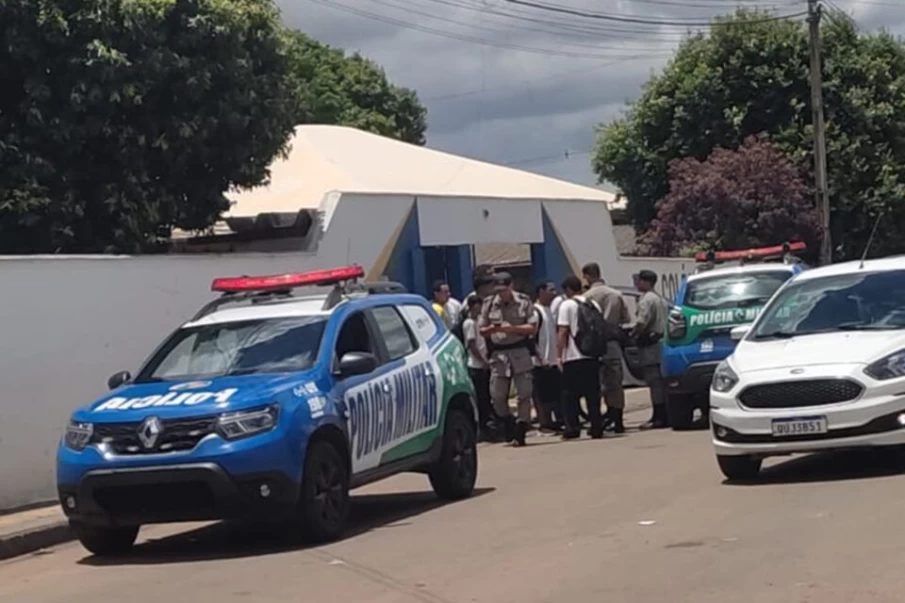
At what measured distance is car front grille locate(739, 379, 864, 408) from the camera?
12242 millimetres

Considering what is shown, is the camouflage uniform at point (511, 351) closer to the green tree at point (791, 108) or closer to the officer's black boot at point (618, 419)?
the officer's black boot at point (618, 419)

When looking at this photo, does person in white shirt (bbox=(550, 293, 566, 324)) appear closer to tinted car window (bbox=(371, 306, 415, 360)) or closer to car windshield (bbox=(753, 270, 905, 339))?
car windshield (bbox=(753, 270, 905, 339))

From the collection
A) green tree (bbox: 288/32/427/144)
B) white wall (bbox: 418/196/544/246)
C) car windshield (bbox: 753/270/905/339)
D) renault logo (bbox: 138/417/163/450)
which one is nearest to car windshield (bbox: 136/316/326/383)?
renault logo (bbox: 138/417/163/450)

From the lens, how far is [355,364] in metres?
11.9

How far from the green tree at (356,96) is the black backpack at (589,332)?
40.6 metres

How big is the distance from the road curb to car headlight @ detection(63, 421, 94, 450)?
183cm

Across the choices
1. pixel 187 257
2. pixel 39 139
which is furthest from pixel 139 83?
pixel 187 257

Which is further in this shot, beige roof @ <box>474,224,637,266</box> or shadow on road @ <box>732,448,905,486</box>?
beige roof @ <box>474,224,637,266</box>

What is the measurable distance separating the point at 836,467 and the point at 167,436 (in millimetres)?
5626

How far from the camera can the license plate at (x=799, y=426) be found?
1225cm

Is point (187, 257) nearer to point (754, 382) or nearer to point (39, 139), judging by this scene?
point (39, 139)

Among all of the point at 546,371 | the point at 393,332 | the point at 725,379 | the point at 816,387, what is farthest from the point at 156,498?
the point at 546,371

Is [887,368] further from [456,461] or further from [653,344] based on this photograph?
[653,344]

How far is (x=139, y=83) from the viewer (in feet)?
64.3
